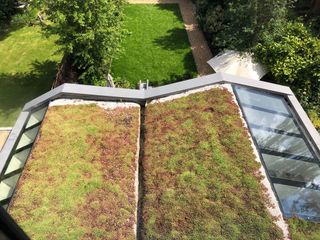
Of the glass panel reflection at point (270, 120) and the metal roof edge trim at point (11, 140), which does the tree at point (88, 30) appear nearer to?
the metal roof edge trim at point (11, 140)

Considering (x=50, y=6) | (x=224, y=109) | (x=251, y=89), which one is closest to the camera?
(x=224, y=109)

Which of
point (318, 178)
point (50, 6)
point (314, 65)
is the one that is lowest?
point (314, 65)

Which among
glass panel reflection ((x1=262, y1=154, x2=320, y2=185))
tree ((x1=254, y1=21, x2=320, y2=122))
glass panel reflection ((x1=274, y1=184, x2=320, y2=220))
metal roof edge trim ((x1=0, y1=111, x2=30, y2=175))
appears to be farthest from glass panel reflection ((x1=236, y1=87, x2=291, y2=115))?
metal roof edge trim ((x1=0, y1=111, x2=30, y2=175))

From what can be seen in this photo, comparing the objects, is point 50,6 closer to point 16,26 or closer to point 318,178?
point 16,26

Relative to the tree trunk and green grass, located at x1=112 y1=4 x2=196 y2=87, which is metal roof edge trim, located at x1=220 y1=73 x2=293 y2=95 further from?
the tree trunk

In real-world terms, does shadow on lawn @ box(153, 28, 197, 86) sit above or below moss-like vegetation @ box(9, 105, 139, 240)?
below

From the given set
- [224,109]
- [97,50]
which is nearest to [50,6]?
[97,50]
